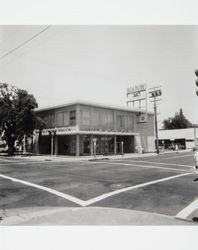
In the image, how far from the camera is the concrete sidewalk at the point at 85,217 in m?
5.95

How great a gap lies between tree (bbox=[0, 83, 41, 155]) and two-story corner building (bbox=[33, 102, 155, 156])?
299 cm

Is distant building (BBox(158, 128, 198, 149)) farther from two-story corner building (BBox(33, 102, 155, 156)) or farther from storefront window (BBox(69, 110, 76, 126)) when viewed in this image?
storefront window (BBox(69, 110, 76, 126))

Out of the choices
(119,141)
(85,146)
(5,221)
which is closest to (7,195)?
(5,221)

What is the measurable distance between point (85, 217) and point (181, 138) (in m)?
53.1

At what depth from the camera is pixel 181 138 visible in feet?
184

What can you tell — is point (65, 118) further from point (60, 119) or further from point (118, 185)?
point (118, 185)

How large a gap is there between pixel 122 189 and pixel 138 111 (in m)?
31.7

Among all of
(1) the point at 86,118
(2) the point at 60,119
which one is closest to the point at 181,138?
(1) the point at 86,118

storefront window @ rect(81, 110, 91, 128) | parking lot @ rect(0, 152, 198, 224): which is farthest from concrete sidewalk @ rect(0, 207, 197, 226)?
storefront window @ rect(81, 110, 91, 128)

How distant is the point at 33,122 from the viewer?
34125mm

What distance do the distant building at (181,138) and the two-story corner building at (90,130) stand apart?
52.5 feet

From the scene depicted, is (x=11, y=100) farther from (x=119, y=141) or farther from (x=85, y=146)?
(x=119, y=141)

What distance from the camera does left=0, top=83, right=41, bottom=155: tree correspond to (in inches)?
1303

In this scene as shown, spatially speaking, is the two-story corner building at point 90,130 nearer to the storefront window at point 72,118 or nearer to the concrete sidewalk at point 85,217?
the storefront window at point 72,118
